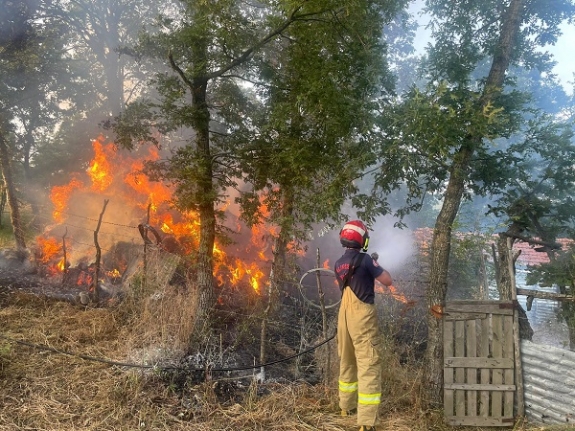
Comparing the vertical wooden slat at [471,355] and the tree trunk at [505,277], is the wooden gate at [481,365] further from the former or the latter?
the tree trunk at [505,277]

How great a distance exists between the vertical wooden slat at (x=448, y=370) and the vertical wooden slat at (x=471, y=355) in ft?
0.78

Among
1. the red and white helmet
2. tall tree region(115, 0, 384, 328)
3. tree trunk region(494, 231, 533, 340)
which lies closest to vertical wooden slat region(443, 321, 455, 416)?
tree trunk region(494, 231, 533, 340)

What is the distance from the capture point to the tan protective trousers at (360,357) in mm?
5195

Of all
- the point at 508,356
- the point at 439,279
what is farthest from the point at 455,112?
the point at 508,356

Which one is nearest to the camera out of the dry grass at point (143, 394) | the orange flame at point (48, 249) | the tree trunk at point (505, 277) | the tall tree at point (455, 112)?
the dry grass at point (143, 394)

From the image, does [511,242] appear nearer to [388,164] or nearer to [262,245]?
[388,164]

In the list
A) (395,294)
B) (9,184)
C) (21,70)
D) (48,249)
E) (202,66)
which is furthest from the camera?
(21,70)

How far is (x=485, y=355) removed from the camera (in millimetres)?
6250

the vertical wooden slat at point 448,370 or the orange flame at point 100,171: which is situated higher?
the orange flame at point 100,171

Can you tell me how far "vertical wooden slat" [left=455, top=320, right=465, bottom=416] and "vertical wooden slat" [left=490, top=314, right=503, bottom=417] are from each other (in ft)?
1.44

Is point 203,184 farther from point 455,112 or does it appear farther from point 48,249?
point 48,249

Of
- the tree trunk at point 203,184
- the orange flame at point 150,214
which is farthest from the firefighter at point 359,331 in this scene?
the orange flame at point 150,214

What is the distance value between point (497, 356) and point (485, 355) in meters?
0.17

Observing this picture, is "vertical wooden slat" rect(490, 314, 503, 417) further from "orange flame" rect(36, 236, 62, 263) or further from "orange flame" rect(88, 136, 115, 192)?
"orange flame" rect(88, 136, 115, 192)
